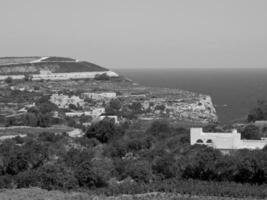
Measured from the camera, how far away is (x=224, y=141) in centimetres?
3172

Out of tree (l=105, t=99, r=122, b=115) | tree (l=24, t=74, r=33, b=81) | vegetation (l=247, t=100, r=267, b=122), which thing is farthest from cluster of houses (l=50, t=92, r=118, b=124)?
tree (l=24, t=74, r=33, b=81)

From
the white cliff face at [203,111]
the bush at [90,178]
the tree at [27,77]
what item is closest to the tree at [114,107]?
the white cliff face at [203,111]

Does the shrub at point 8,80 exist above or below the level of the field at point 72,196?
above

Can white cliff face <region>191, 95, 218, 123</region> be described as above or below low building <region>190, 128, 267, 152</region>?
below

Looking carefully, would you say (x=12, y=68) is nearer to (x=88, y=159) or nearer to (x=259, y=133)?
(x=259, y=133)

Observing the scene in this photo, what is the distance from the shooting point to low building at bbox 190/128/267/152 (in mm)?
31188

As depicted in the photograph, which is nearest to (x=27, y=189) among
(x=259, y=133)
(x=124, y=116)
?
(x=259, y=133)

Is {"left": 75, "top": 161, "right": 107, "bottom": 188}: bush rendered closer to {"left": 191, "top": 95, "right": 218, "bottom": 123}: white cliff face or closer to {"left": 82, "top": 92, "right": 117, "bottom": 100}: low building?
{"left": 191, "top": 95, "right": 218, "bottom": 123}: white cliff face

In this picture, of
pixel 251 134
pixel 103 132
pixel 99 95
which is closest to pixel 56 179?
pixel 103 132

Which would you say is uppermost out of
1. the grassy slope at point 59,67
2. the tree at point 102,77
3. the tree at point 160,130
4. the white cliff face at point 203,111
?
the grassy slope at point 59,67

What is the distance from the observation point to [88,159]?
996 inches

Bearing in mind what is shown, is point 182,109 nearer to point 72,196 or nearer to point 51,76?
point 51,76

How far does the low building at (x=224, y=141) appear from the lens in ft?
102

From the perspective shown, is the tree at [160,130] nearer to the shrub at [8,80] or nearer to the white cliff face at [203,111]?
the white cliff face at [203,111]
